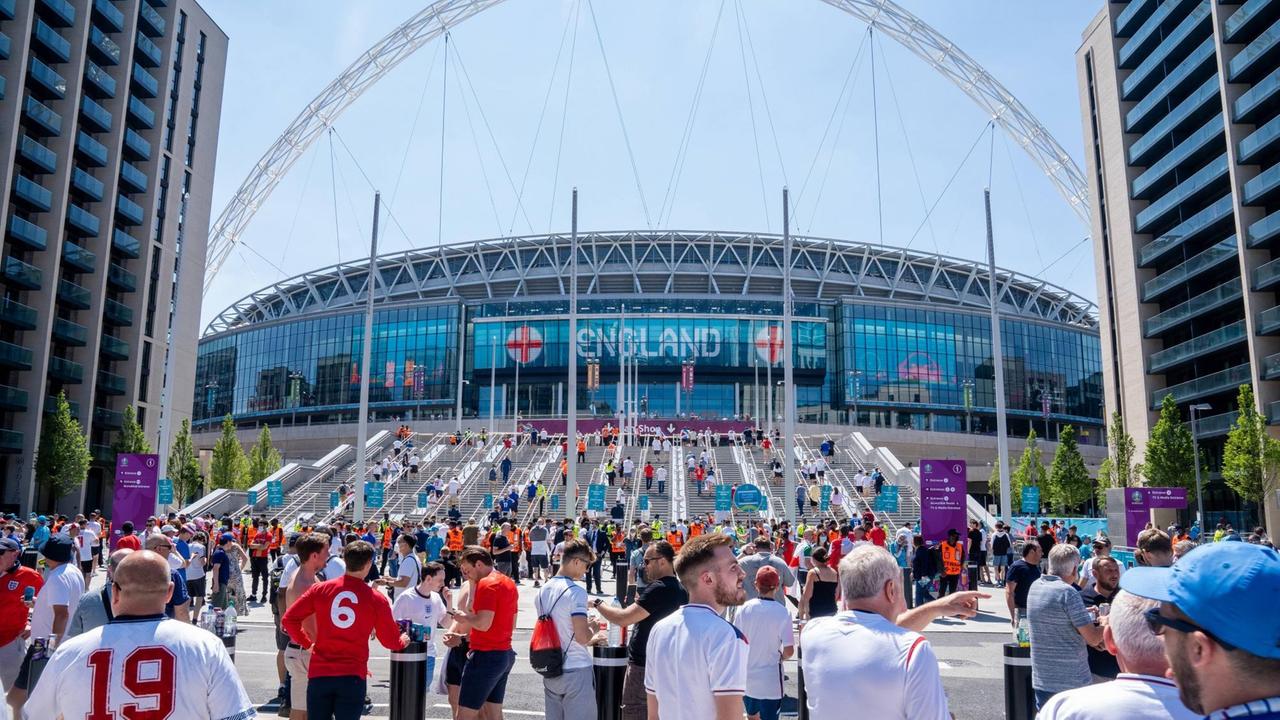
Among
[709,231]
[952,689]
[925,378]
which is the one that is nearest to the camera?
[952,689]

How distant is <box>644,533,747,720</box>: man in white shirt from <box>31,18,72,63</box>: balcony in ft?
216

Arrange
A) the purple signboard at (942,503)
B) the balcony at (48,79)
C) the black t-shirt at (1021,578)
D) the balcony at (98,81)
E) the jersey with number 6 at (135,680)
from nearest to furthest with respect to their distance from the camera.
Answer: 1. the jersey with number 6 at (135,680)
2. the black t-shirt at (1021,578)
3. the purple signboard at (942,503)
4. the balcony at (48,79)
5. the balcony at (98,81)

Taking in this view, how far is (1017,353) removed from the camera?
315ft

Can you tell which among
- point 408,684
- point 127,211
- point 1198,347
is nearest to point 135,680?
point 408,684

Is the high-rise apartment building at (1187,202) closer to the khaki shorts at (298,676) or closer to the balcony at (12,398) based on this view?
the khaki shorts at (298,676)

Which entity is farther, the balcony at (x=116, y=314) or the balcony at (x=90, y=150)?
the balcony at (x=116, y=314)

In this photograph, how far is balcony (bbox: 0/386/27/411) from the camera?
54.5 metres

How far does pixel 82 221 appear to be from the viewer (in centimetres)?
6106

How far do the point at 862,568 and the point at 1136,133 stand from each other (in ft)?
230

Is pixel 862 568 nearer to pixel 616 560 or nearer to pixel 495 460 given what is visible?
pixel 616 560

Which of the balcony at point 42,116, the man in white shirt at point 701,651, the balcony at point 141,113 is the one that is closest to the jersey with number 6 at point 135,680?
the man in white shirt at point 701,651

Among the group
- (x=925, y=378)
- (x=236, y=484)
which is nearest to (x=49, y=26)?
(x=236, y=484)

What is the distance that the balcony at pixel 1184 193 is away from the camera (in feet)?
182

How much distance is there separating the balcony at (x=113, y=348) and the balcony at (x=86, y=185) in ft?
29.6
